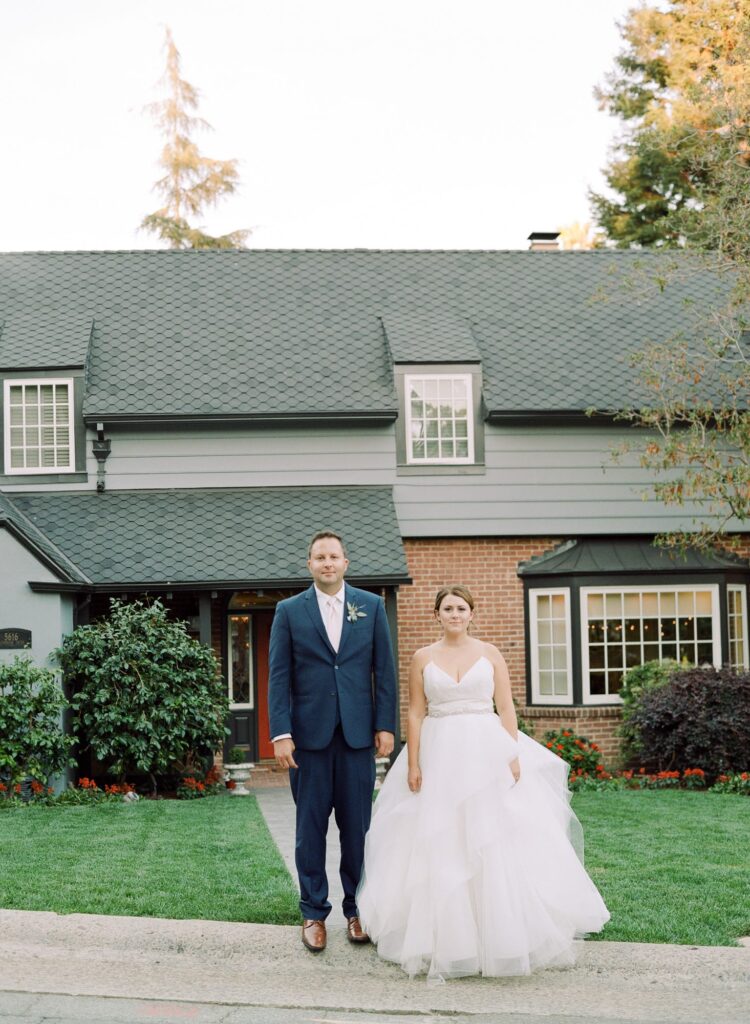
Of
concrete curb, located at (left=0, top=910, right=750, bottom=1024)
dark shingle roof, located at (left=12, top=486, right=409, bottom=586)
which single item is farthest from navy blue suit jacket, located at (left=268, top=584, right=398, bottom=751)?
dark shingle roof, located at (left=12, top=486, right=409, bottom=586)

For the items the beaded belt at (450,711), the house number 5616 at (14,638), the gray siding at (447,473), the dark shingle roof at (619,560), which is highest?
the gray siding at (447,473)

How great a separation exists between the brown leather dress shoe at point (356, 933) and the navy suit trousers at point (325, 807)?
0.22 ft

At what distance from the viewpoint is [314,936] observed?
6.35 m

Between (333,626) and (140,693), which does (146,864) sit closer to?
(333,626)

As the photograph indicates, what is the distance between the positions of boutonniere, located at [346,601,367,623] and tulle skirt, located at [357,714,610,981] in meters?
0.65

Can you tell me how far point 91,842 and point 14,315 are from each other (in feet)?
32.3

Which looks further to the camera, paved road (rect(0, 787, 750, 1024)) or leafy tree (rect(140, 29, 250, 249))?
leafy tree (rect(140, 29, 250, 249))

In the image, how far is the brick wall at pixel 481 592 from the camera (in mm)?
16266

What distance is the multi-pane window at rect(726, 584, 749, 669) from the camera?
1658 cm

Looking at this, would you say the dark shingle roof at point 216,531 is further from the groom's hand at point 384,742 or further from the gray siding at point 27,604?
the groom's hand at point 384,742

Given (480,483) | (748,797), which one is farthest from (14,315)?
(748,797)

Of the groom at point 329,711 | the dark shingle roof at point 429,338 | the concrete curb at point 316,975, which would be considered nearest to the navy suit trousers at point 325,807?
the groom at point 329,711

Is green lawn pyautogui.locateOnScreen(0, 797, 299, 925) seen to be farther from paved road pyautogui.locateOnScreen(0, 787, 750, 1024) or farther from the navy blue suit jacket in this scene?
the navy blue suit jacket

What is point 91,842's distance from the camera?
32.3 ft
